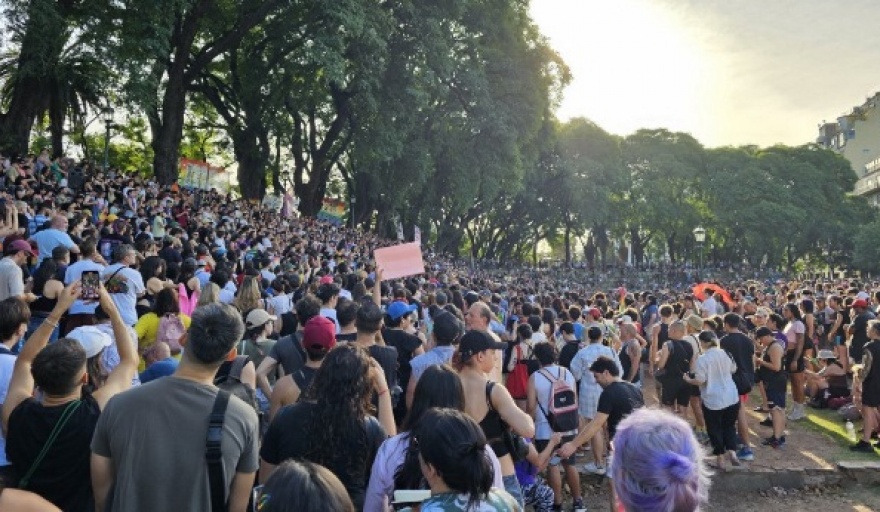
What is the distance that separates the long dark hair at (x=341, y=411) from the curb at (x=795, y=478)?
651 centimetres

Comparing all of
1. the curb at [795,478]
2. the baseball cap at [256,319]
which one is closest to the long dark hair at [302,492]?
the baseball cap at [256,319]

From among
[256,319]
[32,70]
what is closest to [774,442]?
[256,319]

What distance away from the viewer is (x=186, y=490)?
282 centimetres

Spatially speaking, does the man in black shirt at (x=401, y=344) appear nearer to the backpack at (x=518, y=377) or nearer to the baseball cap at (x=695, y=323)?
the backpack at (x=518, y=377)

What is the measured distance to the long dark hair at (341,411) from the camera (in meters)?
3.18

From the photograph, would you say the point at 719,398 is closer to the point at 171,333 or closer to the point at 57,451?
the point at 171,333

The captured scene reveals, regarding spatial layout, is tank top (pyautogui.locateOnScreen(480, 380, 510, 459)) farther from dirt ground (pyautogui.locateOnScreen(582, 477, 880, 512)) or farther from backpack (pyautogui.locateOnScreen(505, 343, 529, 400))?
backpack (pyautogui.locateOnScreen(505, 343, 529, 400))

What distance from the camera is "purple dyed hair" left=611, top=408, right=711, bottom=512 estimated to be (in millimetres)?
2191

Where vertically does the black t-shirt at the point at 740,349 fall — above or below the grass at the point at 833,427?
above

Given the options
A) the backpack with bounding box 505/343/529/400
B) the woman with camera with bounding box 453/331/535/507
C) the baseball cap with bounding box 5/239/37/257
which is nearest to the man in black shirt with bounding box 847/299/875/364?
the backpack with bounding box 505/343/529/400

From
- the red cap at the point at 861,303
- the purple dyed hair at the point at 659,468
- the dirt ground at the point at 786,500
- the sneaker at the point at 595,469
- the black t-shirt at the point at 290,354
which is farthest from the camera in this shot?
the red cap at the point at 861,303

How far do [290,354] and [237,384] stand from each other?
1465 millimetres

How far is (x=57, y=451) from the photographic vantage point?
3.17 meters

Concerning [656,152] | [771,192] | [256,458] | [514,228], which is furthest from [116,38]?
[771,192]
